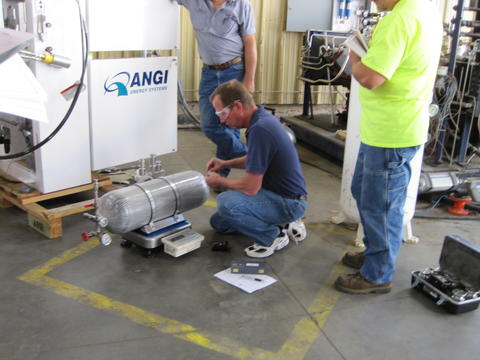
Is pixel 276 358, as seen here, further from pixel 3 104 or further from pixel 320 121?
pixel 320 121

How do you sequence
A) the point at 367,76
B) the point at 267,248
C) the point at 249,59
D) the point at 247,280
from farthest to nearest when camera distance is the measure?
1. the point at 249,59
2. the point at 267,248
3. the point at 247,280
4. the point at 367,76

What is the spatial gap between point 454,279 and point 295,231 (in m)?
1.09

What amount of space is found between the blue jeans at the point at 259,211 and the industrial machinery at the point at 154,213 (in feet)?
0.85

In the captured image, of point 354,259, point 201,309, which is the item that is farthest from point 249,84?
point 201,309

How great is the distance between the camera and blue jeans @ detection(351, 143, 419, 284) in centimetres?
273

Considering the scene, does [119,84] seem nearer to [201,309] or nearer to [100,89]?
[100,89]

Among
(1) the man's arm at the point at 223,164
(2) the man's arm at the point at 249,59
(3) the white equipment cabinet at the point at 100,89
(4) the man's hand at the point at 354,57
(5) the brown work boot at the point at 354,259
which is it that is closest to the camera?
(4) the man's hand at the point at 354,57

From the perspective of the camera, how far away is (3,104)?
4.62ft

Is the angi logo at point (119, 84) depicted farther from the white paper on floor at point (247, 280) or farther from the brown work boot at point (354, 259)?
the brown work boot at point (354, 259)

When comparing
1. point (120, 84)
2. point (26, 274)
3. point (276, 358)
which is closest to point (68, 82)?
point (120, 84)

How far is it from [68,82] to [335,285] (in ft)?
7.44

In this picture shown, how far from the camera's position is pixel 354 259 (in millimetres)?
3330

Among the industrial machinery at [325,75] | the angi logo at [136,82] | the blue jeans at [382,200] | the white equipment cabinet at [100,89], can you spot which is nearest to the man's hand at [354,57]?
the blue jeans at [382,200]

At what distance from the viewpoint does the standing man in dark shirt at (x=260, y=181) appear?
10.2ft
